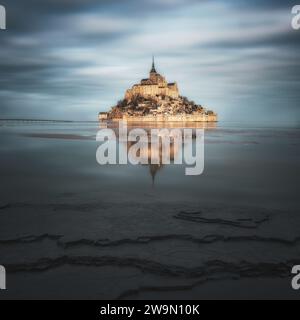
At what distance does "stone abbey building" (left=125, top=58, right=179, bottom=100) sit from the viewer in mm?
124250

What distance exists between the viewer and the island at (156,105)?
111938mm

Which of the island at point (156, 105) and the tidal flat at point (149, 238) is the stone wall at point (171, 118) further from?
the tidal flat at point (149, 238)

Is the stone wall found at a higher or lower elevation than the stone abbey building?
lower

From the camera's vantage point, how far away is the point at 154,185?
6574 millimetres

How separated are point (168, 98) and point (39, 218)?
410 ft

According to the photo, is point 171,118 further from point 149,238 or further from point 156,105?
point 149,238

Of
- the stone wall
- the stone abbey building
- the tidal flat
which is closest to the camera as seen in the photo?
the tidal flat

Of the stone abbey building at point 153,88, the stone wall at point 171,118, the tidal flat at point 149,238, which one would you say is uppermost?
the stone abbey building at point 153,88

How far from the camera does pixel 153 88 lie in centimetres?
12294

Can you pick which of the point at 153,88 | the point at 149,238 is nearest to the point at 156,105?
the point at 153,88

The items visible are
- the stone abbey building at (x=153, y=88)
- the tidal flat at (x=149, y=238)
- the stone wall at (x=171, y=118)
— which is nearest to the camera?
the tidal flat at (x=149, y=238)

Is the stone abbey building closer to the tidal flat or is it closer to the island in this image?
the island

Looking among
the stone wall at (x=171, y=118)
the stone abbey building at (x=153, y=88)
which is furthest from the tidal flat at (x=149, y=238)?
the stone abbey building at (x=153, y=88)

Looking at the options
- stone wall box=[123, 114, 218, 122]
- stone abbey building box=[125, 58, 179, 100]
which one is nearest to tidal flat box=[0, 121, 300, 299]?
stone wall box=[123, 114, 218, 122]
